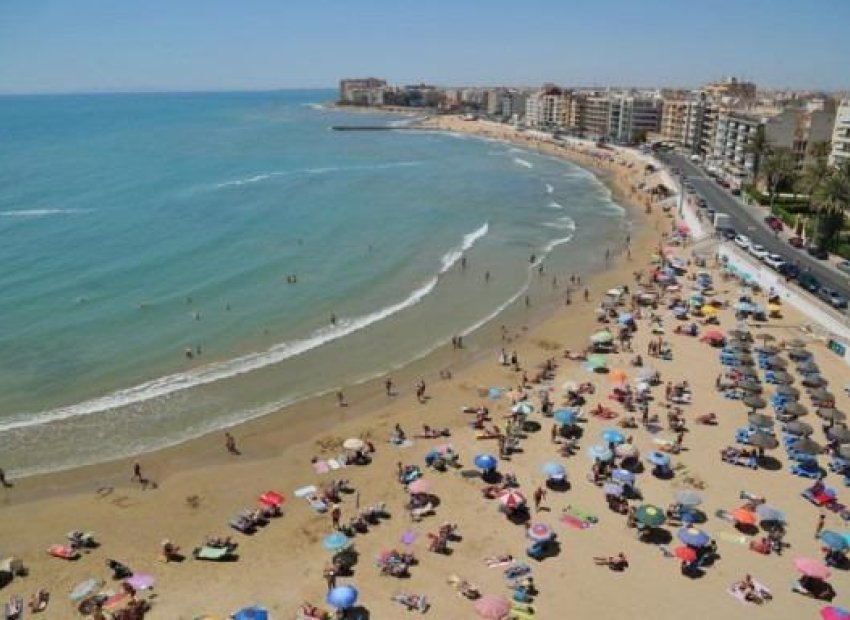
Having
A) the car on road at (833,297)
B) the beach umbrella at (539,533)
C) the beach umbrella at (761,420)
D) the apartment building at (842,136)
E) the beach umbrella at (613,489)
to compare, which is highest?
the apartment building at (842,136)

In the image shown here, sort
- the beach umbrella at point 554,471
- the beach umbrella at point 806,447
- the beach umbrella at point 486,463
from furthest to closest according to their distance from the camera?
the beach umbrella at point 806,447
the beach umbrella at point 486,463
the beach umbrella at point 554,471

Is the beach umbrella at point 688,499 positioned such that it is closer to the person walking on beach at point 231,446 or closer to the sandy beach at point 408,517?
the sandy beach at point 408,517

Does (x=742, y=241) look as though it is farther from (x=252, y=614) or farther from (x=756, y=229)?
Result: (x=252, y=614)

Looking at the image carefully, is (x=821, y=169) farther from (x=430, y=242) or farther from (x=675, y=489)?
(x=675, y=489)

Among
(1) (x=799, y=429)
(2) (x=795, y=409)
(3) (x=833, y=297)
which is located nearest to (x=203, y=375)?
(1) (x=799, y=429)

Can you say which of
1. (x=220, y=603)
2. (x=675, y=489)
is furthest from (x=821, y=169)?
(x=220, y=603)

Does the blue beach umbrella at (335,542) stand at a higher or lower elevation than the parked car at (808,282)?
lower

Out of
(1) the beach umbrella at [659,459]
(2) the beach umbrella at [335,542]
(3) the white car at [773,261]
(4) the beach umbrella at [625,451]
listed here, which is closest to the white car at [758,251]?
(3) the white car at [773,261]
